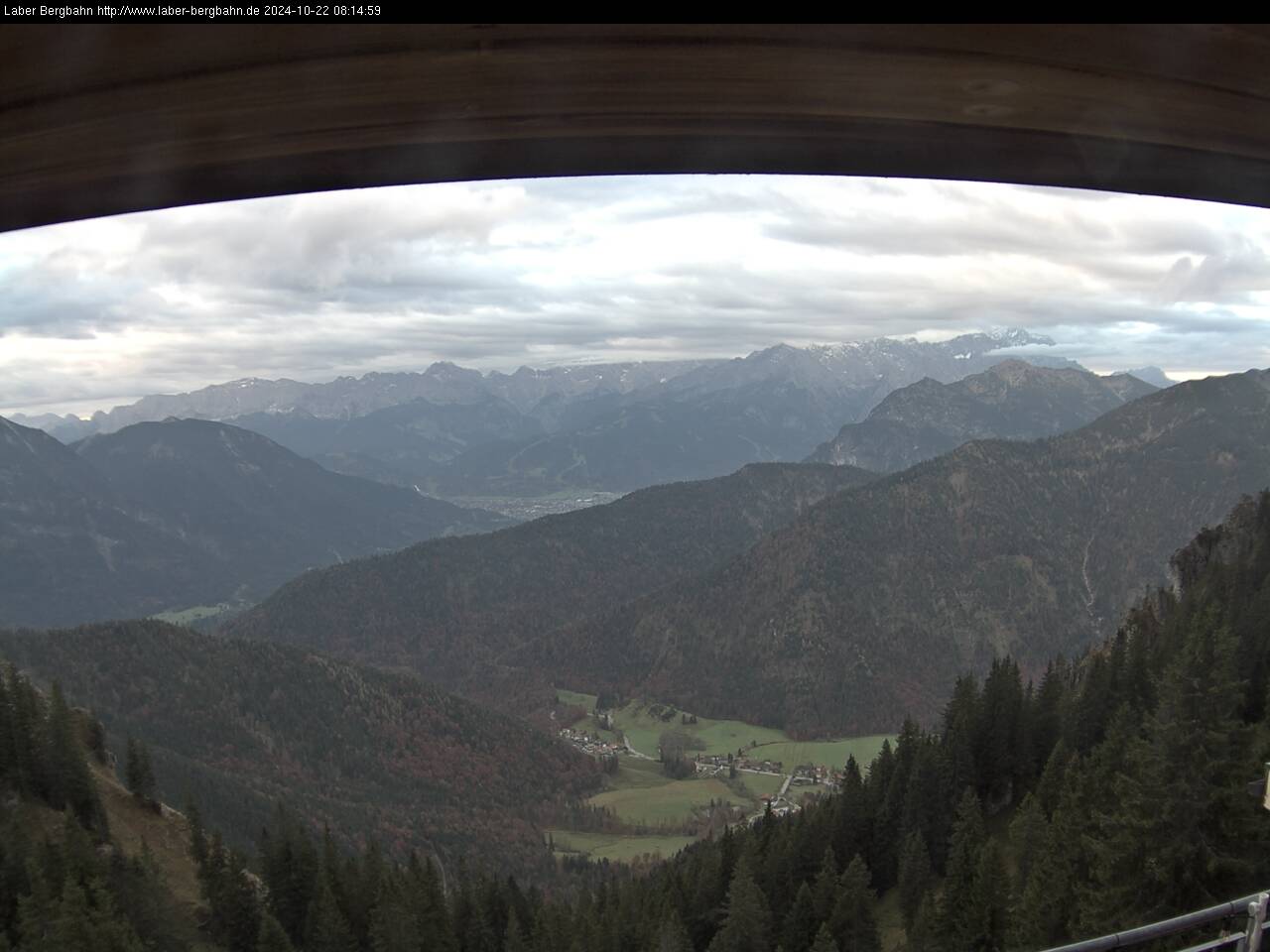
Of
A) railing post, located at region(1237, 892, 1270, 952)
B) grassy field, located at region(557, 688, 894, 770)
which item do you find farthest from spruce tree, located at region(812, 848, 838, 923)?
grassy field, located at region(557, 688, 894, 770)

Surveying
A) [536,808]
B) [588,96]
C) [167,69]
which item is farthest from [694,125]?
[536,808]

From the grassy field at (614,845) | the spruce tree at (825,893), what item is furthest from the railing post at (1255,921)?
the grassy field at (614,845)

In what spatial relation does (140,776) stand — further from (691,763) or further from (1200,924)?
(691,763)

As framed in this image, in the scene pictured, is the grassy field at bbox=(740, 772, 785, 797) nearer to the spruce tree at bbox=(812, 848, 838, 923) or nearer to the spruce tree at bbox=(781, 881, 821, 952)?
the spruce tree at bbox=(812, 848, 838, 923)

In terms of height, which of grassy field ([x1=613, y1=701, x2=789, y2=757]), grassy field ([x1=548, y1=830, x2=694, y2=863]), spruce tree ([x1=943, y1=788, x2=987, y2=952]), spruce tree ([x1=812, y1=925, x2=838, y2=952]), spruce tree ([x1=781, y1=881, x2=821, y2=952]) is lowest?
grassy field ([x1=613, y1=701, x2=789, y2=757])

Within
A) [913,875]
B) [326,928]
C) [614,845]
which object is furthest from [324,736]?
[913,875]

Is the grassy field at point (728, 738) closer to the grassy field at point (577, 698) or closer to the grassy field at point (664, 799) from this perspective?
the grassy field at point (577, 698)

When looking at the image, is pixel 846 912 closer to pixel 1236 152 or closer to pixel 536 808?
pixel 1236 152

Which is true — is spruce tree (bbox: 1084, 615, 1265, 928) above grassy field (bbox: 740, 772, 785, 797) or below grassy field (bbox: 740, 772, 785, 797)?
above
